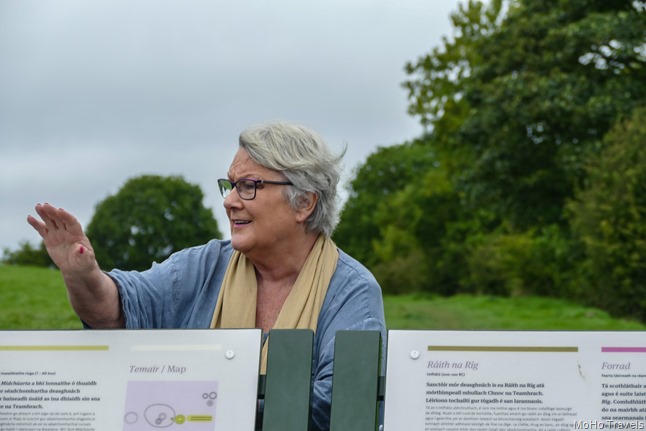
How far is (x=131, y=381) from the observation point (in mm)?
3373

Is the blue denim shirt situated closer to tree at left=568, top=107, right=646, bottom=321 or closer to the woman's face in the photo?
the woman's face

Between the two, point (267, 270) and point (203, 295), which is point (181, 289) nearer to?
point (203, 295)

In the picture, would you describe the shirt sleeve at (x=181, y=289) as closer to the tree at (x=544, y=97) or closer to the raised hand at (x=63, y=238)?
the raised hand at (x=63, y=238)

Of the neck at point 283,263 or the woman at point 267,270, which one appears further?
the neck at point 283,263

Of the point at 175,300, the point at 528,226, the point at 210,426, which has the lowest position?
the point at 210,426

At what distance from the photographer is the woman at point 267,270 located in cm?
407

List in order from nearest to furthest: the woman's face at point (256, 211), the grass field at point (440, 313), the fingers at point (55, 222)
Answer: the fingers at point (55, 222), the woman's face at point (256, 211), the grass field at point (440, 313)

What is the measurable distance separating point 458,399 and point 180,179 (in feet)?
154

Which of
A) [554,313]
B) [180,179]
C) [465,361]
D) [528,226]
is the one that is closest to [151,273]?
[465,361]

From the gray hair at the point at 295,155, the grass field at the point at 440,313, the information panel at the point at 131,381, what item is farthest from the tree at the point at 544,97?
the information panel at the point at 131,381

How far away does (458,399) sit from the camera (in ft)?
10.5

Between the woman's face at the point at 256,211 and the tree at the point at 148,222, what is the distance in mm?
36146

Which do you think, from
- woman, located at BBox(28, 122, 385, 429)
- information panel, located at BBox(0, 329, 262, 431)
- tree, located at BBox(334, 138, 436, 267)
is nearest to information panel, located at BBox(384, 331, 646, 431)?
information panel, located at BBox(0, 329, 262, 431)

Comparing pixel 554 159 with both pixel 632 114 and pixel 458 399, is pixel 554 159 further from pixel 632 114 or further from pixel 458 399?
pixel 458 399
